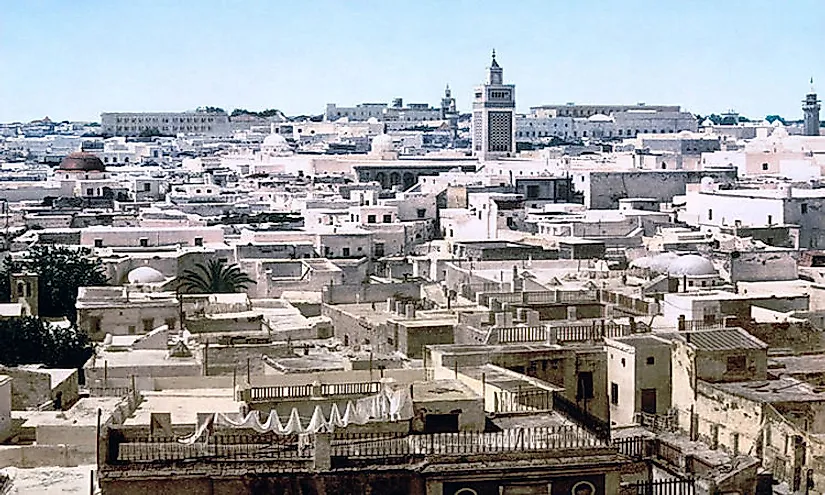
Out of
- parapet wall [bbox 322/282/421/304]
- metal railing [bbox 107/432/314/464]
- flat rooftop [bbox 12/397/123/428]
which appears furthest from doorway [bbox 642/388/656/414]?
parapet wall [bbox 322/282/421/304]

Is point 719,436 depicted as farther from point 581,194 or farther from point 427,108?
point 427,108

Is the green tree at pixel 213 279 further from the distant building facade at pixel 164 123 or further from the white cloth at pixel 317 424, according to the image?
the distant building facade at pixel 164 123

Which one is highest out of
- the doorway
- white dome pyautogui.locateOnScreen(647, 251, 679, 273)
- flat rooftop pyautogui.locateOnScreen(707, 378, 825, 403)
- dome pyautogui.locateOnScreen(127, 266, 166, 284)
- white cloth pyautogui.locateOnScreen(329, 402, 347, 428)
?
white cloth pyautogui.locateOnScreen(329, 402, 347, 428)

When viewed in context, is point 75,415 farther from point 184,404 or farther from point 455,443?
point 455,443

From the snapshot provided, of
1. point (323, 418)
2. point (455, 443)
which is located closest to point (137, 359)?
point (323, 418)

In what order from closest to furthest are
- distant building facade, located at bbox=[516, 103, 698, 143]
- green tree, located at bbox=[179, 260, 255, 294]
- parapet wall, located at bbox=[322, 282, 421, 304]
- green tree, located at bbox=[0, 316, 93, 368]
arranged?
1. green tree, located at bbox=[0, 316, 93, 368]
2. parapet wall, located at bbox=[322, 282, 421, 304]
3. green tree, located at bbox=[179, 260, 255, 294]
4. distant building facade, located at bbox=[516, 103, 698, 143]

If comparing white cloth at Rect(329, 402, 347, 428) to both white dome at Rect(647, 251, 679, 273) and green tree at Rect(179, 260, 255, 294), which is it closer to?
green tree at Rect(179, 260, 255, 294)

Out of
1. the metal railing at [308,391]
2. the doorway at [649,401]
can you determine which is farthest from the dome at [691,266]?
the metal railing at [308,391]
